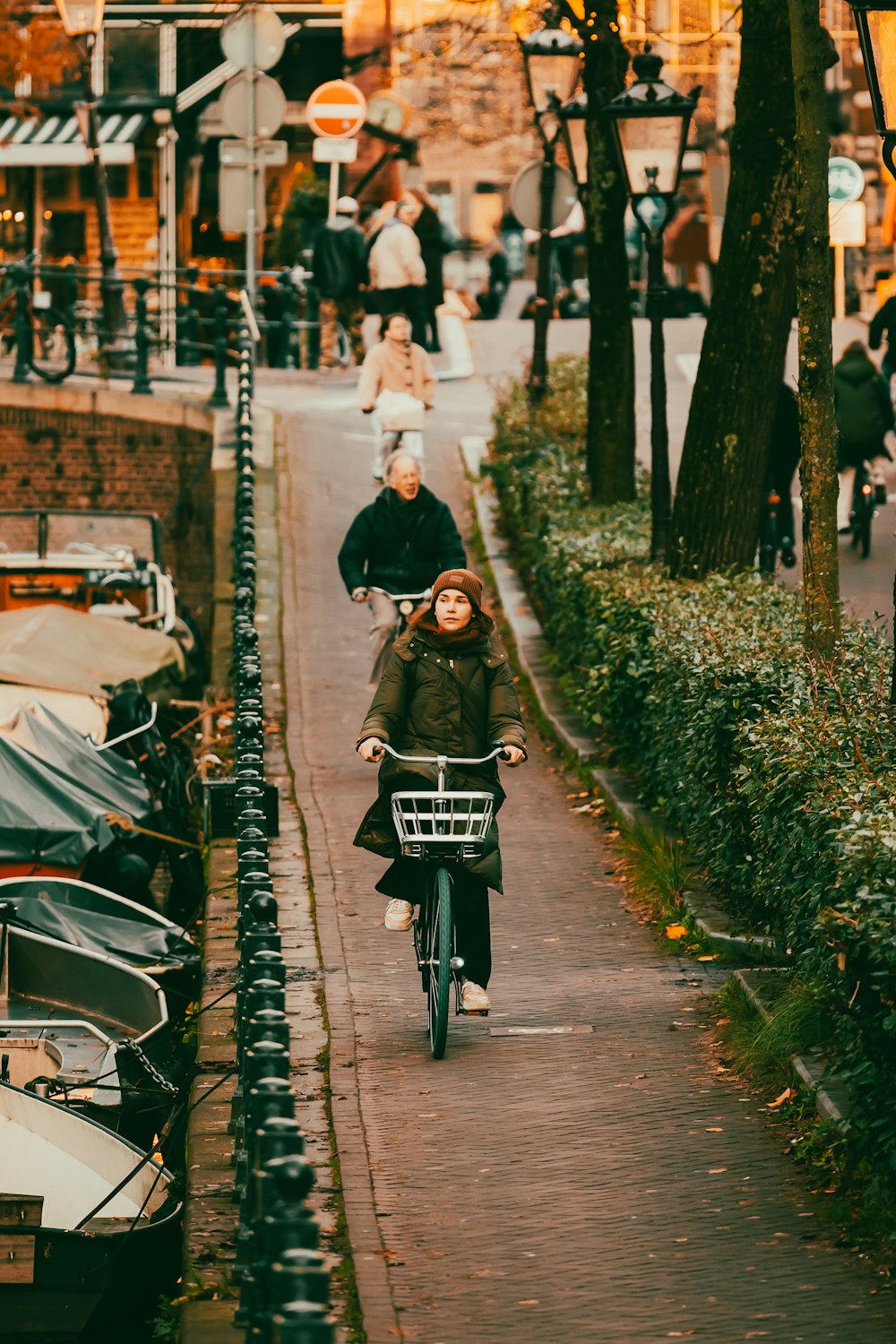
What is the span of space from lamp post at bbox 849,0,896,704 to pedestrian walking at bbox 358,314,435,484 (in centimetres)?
845

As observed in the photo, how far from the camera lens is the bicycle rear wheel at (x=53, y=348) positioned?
2555cm

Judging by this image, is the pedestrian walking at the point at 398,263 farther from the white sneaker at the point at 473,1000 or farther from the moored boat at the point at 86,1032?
the white sneaker at the point at 473,1000

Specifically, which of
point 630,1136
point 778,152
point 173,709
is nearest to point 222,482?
point 173,709

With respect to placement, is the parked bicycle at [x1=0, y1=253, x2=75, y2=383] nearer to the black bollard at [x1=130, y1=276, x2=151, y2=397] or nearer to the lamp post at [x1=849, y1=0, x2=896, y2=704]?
the black bollard at [x1=130, y1=276, x2=151, y2=397]

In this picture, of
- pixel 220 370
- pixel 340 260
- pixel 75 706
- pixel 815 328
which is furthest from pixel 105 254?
pixel 815 328

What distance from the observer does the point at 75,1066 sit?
10680 mm

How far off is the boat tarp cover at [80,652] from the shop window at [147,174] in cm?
1922

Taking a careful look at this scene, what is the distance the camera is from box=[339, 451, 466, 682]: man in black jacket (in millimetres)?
12758

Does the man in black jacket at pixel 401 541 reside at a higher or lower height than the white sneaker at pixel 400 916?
higher

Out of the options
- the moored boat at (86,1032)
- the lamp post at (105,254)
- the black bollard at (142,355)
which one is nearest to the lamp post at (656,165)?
the moored boat at (86,1032)

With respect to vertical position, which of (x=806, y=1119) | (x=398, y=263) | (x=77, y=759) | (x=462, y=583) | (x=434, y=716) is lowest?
(x=77, y=759)

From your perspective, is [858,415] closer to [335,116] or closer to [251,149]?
[251,149]

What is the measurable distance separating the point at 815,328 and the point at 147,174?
28395mm

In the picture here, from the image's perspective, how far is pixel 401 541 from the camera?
42.5 ft
